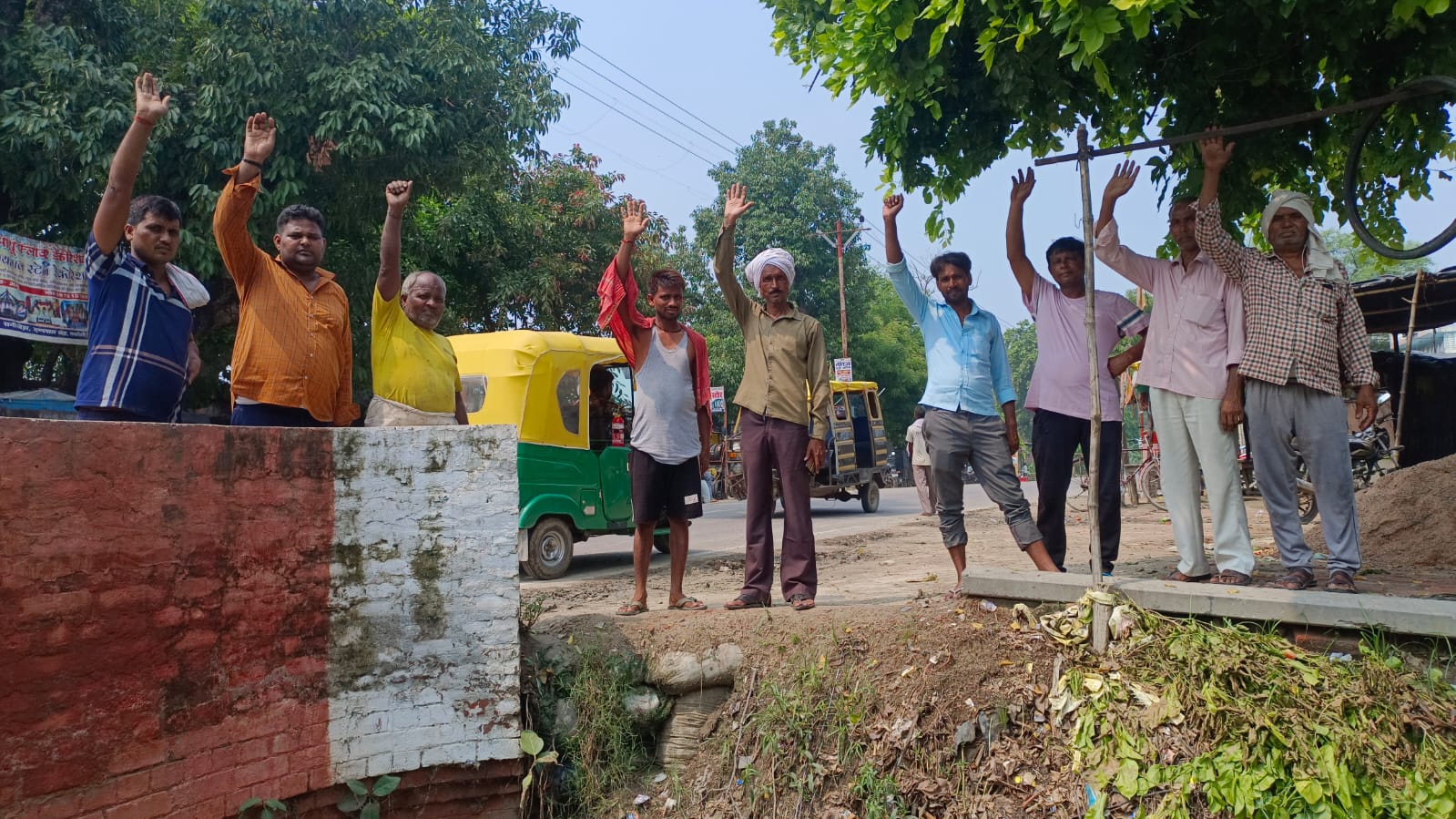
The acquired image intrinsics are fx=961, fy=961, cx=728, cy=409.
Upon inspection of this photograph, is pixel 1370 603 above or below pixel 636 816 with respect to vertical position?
above

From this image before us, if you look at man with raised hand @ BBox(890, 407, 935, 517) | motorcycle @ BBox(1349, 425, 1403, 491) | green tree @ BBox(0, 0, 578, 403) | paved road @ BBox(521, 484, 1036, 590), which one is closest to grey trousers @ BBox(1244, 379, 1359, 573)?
paved road @ BBox(521, 484, 1036, 590)

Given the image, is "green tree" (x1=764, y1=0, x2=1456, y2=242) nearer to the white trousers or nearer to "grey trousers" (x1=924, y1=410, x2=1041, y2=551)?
"grey trousers" (x1=924, y1=410, x2=1041, y2=551)

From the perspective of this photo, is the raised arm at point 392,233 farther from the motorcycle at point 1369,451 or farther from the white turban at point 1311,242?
the motorcycle at point 1369,451

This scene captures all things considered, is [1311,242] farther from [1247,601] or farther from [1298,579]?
[1247,601]

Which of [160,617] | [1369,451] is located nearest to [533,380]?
[160,617]

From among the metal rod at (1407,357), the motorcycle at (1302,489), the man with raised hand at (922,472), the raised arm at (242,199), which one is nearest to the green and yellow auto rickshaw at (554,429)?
the raised arm at (242,199)

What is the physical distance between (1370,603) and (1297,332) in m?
1.28

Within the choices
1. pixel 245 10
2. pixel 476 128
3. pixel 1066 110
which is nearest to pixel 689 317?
pixel 476 128

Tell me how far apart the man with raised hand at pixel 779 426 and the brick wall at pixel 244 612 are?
1352 millimetres

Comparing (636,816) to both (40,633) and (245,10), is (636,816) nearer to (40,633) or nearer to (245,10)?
(40,633)

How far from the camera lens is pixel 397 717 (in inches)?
170

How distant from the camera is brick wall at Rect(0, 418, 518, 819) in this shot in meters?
3.31

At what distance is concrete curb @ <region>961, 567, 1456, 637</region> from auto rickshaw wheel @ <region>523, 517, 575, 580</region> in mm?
4783

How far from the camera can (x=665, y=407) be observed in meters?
5.30
